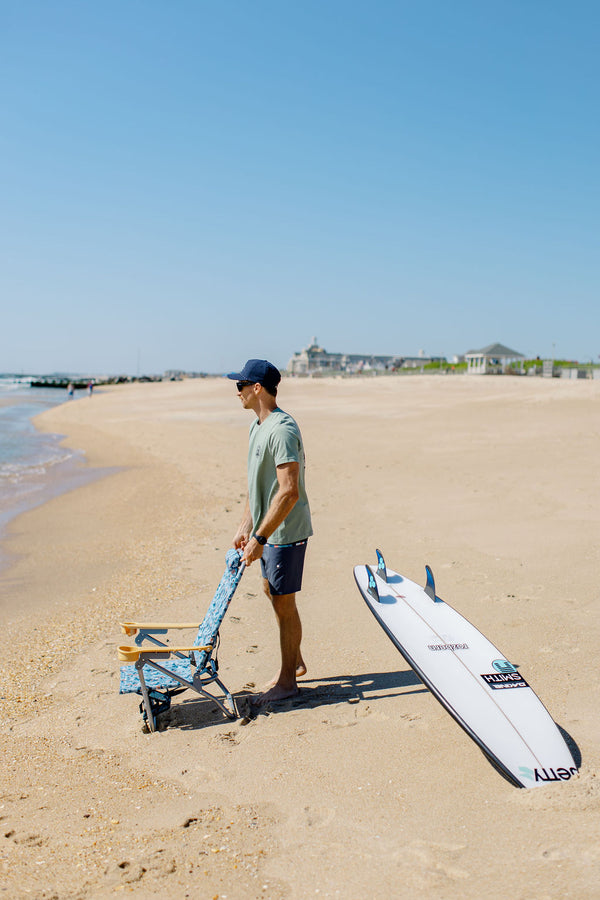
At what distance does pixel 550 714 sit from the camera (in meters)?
3.83

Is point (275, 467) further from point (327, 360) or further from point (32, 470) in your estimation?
point (327, 360)

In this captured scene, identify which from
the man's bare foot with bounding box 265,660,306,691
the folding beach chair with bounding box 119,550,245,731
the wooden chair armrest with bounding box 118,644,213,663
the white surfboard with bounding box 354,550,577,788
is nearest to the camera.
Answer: the white surfboard with bounding box 354,550,577,788

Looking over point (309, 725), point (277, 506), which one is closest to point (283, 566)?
point (277, 506)

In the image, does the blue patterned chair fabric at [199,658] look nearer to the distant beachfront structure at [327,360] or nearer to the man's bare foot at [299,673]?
the man's bare foot at [299,673]

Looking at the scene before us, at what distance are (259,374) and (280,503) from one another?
813 millimetres

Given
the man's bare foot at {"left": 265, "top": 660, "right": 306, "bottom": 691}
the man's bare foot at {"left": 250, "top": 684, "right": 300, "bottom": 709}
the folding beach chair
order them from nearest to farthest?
the folding beach chair
the man's bare foot at {"left": 250, "top": 684, "right": 300, "bottom": 709}
the man's bare foot at {"left": 265, "top": 660, "right": 306, "bottom": 691}

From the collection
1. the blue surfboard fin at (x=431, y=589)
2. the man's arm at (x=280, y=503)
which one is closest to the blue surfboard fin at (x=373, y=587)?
the blue surfboard fin at (x=431, y=589)

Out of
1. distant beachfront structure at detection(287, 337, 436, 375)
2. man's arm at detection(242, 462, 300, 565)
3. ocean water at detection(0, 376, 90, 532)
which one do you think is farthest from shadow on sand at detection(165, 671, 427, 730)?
distant beachfront structure at detection(287, 337, 436, 375)

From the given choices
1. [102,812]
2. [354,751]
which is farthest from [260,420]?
[102,812]

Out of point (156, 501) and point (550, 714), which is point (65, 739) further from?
point (156, 501)

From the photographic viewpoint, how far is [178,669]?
416 cm

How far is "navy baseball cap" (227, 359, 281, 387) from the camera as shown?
4.06m

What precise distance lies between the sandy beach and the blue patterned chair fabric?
10.1 inches

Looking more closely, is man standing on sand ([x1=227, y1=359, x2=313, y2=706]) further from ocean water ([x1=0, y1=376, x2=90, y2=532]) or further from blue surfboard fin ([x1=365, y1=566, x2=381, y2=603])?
ocean water ([x1=0, y1=376, x2=90, y2=532])
